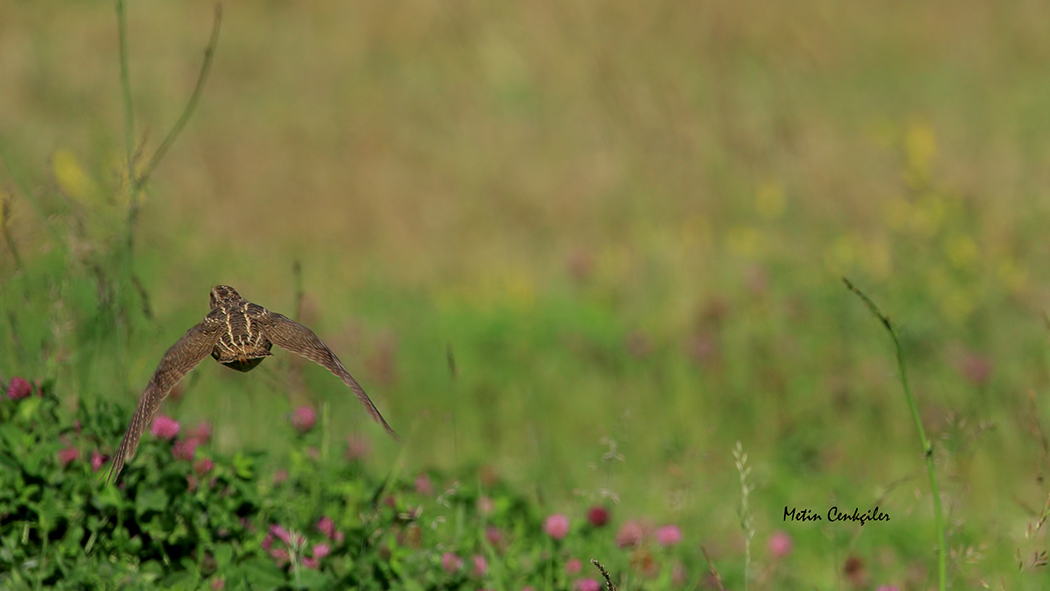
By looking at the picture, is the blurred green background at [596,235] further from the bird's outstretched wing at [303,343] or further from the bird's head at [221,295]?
the bird's outstretched wing at [303,343]

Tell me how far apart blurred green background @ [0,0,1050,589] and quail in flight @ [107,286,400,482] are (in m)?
Answer: 0.54

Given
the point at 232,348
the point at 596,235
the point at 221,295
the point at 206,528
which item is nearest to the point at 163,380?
the point at 232,348

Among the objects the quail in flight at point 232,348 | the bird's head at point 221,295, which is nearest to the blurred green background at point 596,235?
the bird's head at point 221,295

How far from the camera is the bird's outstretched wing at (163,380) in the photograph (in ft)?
3.94

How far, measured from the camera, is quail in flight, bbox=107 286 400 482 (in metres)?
1.23

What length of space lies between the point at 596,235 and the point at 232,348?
3.83 metres

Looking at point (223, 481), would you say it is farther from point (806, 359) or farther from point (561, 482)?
point (806, 359)

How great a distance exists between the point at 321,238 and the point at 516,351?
1642mm

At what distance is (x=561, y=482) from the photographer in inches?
123

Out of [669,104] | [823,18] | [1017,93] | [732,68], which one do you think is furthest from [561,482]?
[823,18]

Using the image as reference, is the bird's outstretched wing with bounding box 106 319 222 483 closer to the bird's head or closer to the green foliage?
the bird's head

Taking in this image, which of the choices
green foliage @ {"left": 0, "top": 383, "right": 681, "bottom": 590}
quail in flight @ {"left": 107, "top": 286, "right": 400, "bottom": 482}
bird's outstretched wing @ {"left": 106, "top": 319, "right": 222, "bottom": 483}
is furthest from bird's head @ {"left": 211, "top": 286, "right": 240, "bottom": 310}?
green foliage @ {"left": 0, "top": 383, "right": 681, "bottom": 590}

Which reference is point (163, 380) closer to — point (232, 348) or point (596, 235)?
point (232, 348)

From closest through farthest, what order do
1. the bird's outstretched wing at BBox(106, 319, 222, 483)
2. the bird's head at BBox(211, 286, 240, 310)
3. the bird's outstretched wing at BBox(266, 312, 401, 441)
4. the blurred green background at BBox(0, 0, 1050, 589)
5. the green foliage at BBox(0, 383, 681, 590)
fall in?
the bird's outstretched wing at BBox(106, 319, 222, 483) → the bird's outstretched wing at BBox(266, 312, 401, 441) → the bird's head at BBox(211, 286, 240, 310) → the green foliage at BBox(0, 383, 681, 590) → the blurred green background at BBox(0, 0, 1050, 589)
